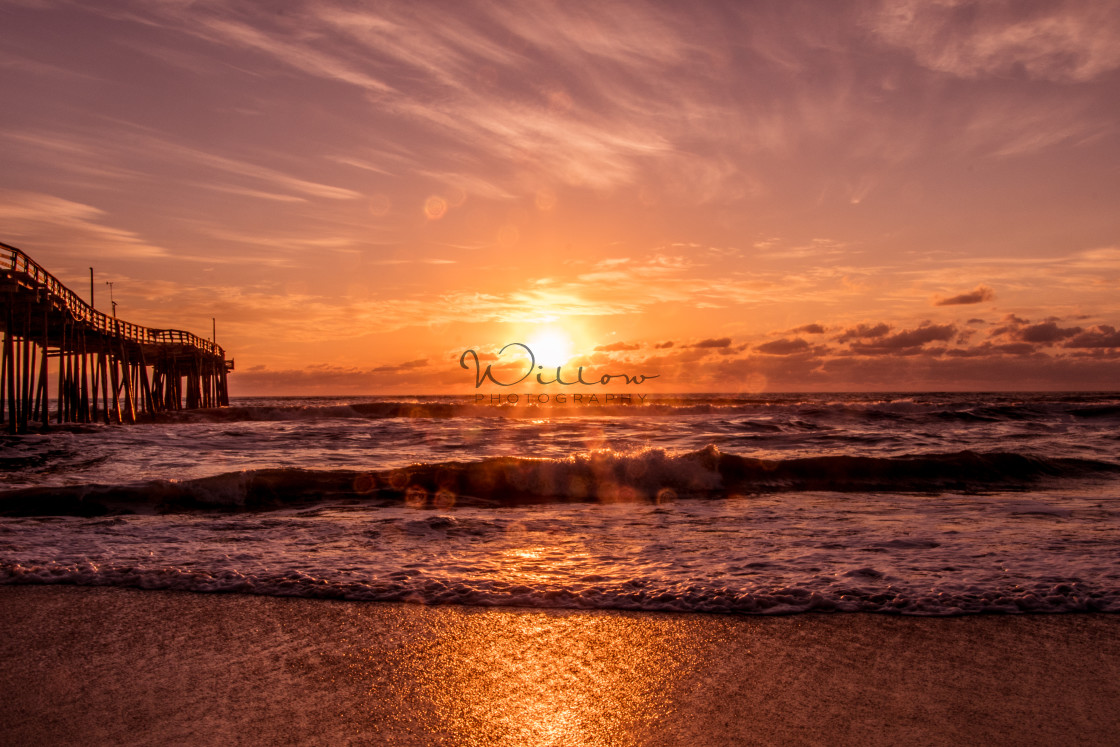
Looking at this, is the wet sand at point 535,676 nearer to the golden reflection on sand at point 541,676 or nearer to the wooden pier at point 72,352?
the golden reflection on sand at point 541,676

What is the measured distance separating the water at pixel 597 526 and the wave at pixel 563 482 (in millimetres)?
47

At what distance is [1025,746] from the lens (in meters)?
3.13

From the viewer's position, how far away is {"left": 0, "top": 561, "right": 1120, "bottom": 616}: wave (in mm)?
5199

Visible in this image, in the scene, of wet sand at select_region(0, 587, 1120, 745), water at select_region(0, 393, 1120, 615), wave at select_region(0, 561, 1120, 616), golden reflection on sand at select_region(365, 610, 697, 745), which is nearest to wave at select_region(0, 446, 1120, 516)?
water at select_region(0, 393, 1120, 615)

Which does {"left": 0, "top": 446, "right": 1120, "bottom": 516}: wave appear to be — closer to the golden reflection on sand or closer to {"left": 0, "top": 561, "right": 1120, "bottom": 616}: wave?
{"left": 0, "top": 561, "right": 1120, "bottom": 616}: wave

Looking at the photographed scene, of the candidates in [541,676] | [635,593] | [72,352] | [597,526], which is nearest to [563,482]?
[597,526]

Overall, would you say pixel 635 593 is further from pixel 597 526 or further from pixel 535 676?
pixel 597 526

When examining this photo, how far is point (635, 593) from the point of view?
5.56 m

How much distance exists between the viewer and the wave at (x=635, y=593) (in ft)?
17.1

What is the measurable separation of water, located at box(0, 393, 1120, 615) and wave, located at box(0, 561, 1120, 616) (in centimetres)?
2

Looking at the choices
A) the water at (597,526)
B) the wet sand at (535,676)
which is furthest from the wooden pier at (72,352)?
A: the wet sand at (535,676)

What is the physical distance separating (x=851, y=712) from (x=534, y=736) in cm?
160

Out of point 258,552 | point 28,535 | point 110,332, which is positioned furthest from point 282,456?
A: point 110,332

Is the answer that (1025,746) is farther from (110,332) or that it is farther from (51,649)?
(110,332)
